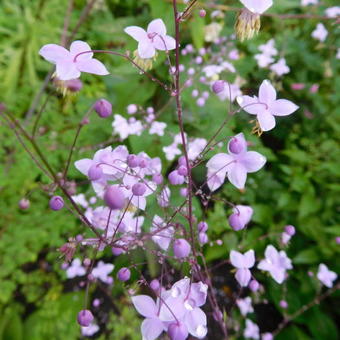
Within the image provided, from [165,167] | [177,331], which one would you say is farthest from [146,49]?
[165,167]

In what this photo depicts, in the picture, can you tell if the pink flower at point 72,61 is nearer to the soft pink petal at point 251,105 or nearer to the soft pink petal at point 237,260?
the soft pink petal at point 251,105

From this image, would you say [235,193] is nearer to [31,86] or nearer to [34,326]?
[34,326]

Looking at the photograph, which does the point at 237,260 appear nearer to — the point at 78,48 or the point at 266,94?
the point at 266,94

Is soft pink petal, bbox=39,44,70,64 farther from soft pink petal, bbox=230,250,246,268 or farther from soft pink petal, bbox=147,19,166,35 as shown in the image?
soft pink petal, bbox=230,250,246,268

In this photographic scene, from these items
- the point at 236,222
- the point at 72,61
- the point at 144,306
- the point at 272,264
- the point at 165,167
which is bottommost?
the point at 165,167

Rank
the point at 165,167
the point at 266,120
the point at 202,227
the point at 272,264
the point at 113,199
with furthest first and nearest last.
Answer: the point at 165,167
the point at 272,264
the point at 202,227
the point at 266,120
the point at 113,199

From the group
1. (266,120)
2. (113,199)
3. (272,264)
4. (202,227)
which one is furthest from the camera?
(272,264)
